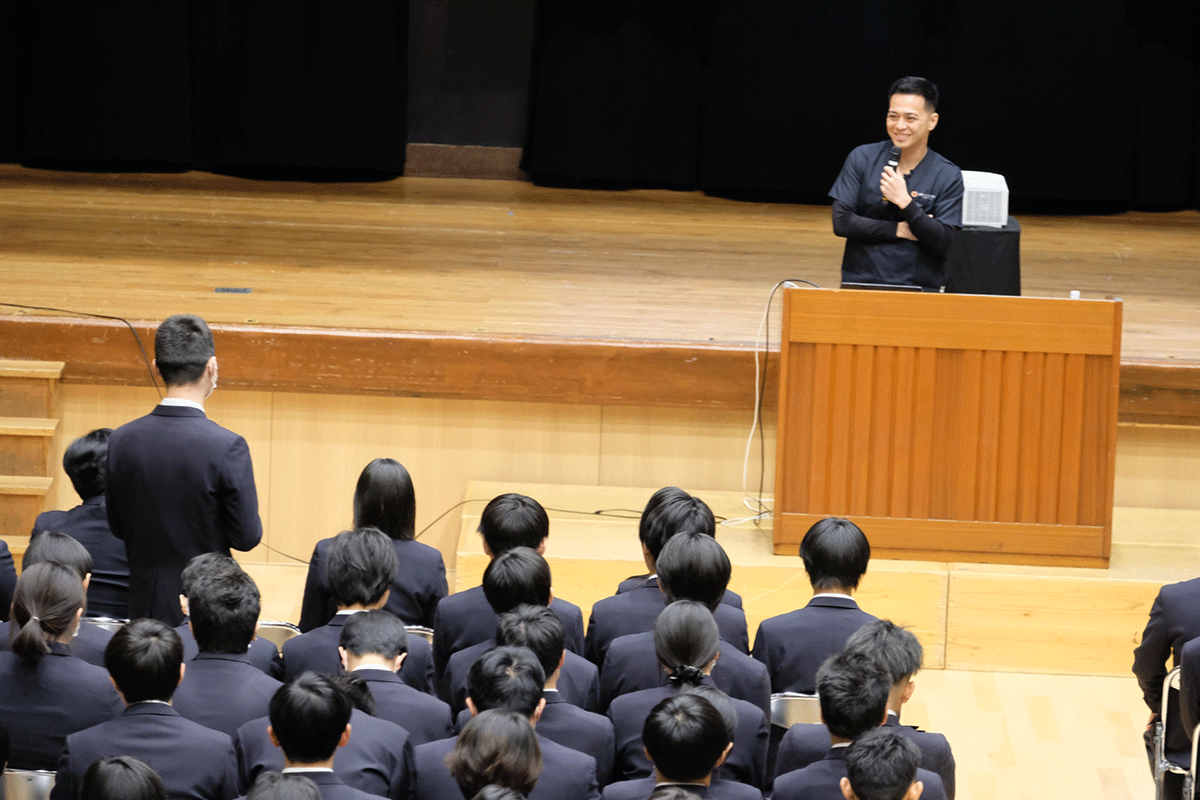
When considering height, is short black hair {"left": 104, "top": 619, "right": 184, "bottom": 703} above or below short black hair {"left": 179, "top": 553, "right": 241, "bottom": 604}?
below

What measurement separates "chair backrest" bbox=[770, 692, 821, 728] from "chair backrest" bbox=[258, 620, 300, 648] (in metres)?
1.03

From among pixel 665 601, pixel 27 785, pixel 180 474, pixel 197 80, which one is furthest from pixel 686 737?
pixel 197 80

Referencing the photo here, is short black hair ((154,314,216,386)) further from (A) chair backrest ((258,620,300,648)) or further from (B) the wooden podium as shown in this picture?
(B) the wooden podium

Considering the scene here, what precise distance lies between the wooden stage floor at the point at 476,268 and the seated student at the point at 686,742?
2.47 metres

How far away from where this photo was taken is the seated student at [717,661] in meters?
2.95

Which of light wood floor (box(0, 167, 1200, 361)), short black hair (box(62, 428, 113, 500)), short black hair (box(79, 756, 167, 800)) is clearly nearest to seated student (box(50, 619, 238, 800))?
short black hair (box(79, 756, 167, 800))

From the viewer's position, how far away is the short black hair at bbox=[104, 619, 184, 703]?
2.52m

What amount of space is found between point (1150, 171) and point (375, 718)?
6.71 m

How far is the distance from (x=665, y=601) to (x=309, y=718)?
3.55 feet

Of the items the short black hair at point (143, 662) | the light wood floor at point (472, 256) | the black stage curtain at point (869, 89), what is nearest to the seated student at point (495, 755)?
the short black hair at point (143, 662)

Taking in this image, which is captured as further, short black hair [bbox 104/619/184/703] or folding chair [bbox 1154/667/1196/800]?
folding chair [bbox 1154/667/1196/800]

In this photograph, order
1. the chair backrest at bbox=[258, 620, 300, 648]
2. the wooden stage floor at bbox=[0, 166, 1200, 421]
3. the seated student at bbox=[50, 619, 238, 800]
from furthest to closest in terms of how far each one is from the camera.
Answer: the wooden stage floor at bbox=[0, 166, 1200, 421] → the chair backrest at bbox=[258, 620, 300, 648] → the seated student at bbox=[50, 619, 238, 800]

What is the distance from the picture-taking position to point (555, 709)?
2.69 meters

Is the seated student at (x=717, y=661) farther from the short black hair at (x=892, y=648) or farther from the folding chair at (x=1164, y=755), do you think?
the folding chair at (x=1164, y=755)
